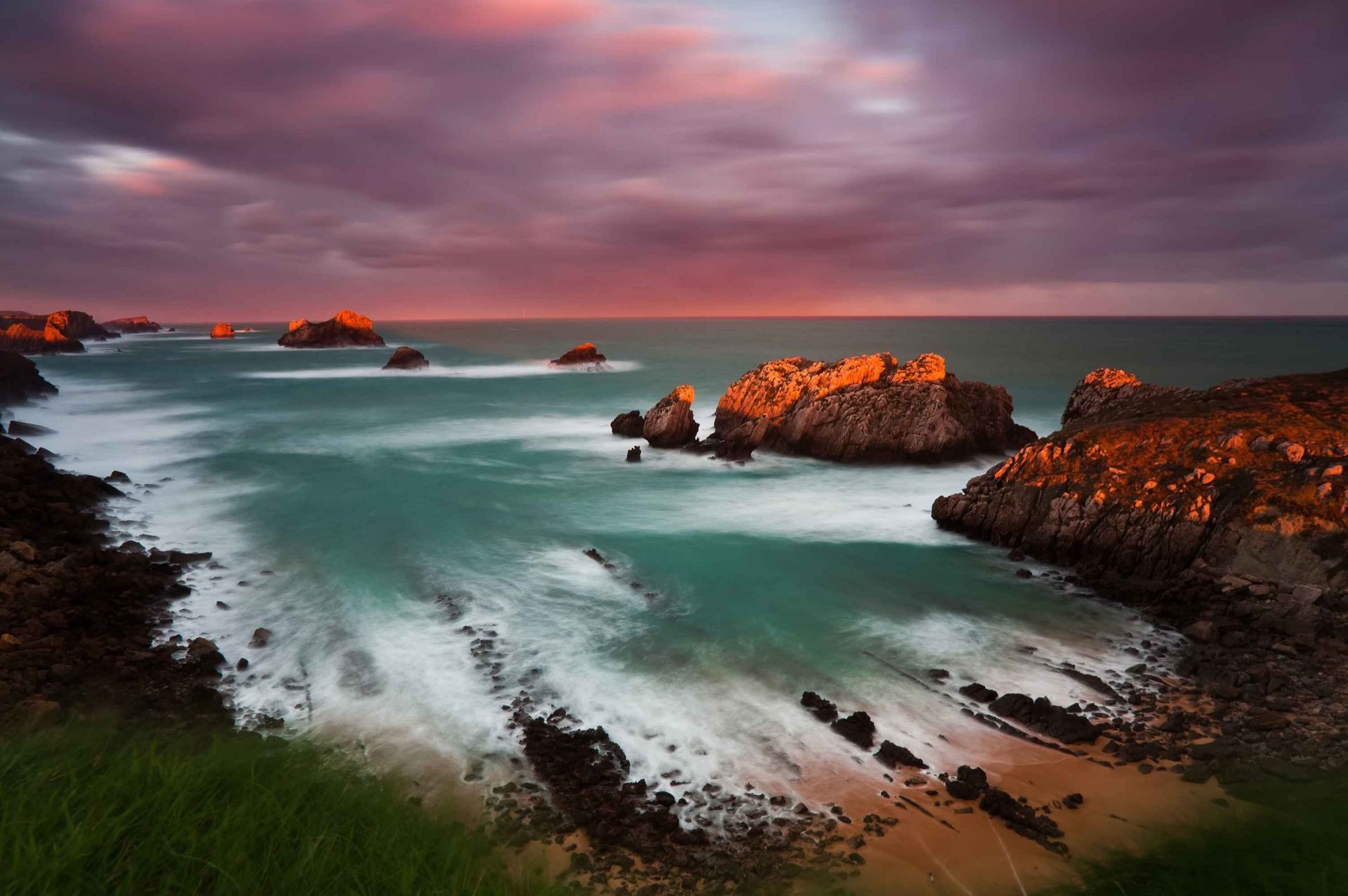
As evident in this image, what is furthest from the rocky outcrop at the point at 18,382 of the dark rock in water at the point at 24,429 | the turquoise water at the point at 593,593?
the dark rock in water at the point at 24,429

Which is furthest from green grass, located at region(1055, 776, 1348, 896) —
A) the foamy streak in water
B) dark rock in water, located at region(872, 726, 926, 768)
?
the foamy streak in water

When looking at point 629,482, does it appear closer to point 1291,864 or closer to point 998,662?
point 998,662

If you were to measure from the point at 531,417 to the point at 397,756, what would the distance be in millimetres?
38698

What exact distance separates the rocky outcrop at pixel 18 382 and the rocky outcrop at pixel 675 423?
140 feet

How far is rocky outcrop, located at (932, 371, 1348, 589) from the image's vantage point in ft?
45.3

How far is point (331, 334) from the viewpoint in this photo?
12850 centimetres

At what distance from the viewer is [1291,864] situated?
21.6 feet

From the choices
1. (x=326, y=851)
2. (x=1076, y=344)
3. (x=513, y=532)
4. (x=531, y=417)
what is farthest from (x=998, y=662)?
(x=1076, y=344)

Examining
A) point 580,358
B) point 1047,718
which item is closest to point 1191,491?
point 1047,718

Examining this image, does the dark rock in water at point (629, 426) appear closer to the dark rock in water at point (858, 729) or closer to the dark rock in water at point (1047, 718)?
the dark rock in water at point (858, 729)

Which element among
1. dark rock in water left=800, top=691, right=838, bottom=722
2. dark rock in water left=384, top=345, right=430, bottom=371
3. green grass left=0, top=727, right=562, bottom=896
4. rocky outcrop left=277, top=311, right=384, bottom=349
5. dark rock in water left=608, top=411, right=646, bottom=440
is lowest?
dark rock in water left=800, top=691, right=838, bottom=722

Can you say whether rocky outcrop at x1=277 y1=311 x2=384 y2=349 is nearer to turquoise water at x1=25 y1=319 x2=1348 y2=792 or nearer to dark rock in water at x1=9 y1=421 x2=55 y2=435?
turquoise water at x1=25 y1=319 x2=1348 y2=792

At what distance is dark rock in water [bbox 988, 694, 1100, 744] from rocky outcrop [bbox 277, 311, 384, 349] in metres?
136

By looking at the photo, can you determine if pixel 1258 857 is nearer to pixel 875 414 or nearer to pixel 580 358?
pixel 875 414
